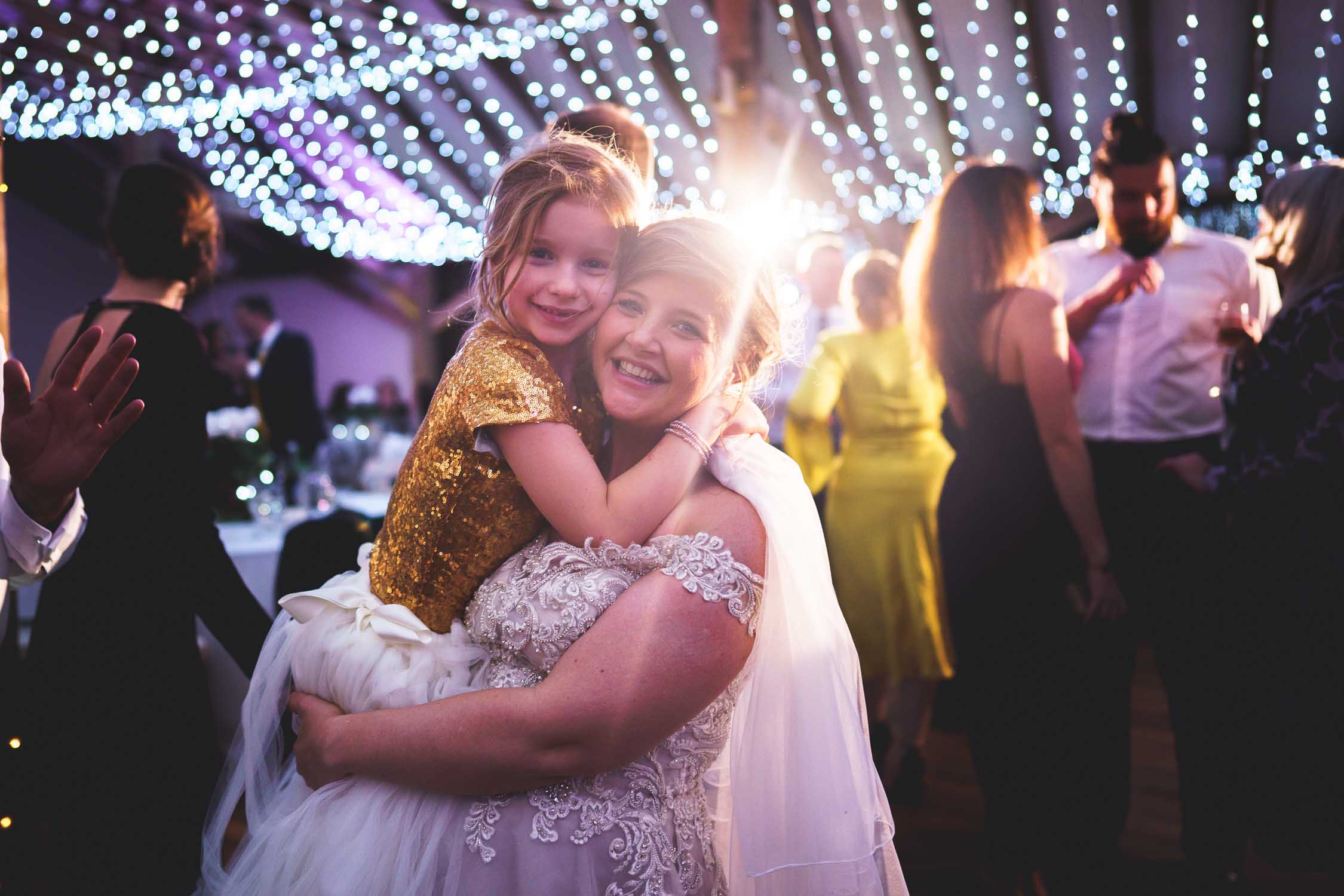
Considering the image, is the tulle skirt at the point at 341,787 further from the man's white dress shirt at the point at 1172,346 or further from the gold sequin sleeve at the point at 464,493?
the man's white dress shirt at the point at 1172,346

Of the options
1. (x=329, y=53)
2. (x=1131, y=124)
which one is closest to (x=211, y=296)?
(x=329, y=53)

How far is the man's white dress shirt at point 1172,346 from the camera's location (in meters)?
2.60

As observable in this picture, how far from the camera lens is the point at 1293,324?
2045 mm

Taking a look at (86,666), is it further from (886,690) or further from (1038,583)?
(886,690)

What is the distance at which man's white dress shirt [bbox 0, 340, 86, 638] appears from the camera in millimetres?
1318

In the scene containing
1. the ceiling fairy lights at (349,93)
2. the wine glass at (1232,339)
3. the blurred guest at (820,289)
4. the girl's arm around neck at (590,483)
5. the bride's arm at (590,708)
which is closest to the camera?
the bride's arm at (590,708)

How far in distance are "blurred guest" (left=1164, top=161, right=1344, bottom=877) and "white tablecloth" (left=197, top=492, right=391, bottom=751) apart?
7.13 feet

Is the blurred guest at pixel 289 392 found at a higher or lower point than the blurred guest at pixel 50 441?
lower

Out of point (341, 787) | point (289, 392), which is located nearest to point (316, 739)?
point (341, 787)

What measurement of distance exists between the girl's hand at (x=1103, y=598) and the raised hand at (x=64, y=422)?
2.12 m

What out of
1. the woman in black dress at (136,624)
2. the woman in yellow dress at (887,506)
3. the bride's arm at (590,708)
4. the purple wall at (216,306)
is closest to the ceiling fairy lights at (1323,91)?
the woman in yellow dress at (887,506)

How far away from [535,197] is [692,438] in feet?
1.38

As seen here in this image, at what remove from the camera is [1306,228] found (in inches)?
82.0

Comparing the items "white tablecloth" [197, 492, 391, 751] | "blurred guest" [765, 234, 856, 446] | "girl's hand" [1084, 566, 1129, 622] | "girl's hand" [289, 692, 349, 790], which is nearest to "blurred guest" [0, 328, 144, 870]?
"girl's hand" [289, 692, 349, 790]
